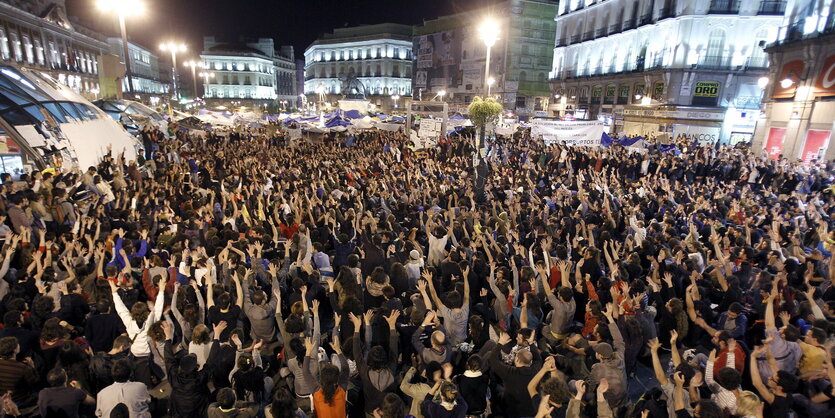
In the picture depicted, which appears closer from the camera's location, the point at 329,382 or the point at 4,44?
the point at 329,382

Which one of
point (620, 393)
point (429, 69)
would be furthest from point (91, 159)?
point (429, 69)

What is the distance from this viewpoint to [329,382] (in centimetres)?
379

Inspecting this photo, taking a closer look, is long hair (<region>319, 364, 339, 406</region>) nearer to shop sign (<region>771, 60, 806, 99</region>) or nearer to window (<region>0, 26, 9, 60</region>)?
shop sign (<region>771, 60, 806, 99</region>)

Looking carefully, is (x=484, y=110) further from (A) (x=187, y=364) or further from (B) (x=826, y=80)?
(B) (x=826, y=80)

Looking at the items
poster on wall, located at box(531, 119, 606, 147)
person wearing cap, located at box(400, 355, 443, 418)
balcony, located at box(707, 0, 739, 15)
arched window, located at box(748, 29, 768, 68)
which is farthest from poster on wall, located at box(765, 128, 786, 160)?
person wearing cap, located at box(400, 355, 443, 418)

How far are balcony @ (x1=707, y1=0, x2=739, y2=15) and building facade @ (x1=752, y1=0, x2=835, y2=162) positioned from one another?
918 centimetres

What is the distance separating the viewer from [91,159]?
14727mm

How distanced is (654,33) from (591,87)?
887 cm

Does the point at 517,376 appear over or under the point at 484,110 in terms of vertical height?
under

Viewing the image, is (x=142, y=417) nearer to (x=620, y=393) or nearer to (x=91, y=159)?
(x=620, y=393)

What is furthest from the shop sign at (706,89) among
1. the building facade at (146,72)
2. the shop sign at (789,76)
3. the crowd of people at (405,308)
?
the building facade at (146,72)

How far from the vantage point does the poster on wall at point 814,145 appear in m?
21.4

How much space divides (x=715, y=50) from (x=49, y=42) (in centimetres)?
6354

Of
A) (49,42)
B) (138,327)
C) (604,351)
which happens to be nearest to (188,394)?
(138,327)
